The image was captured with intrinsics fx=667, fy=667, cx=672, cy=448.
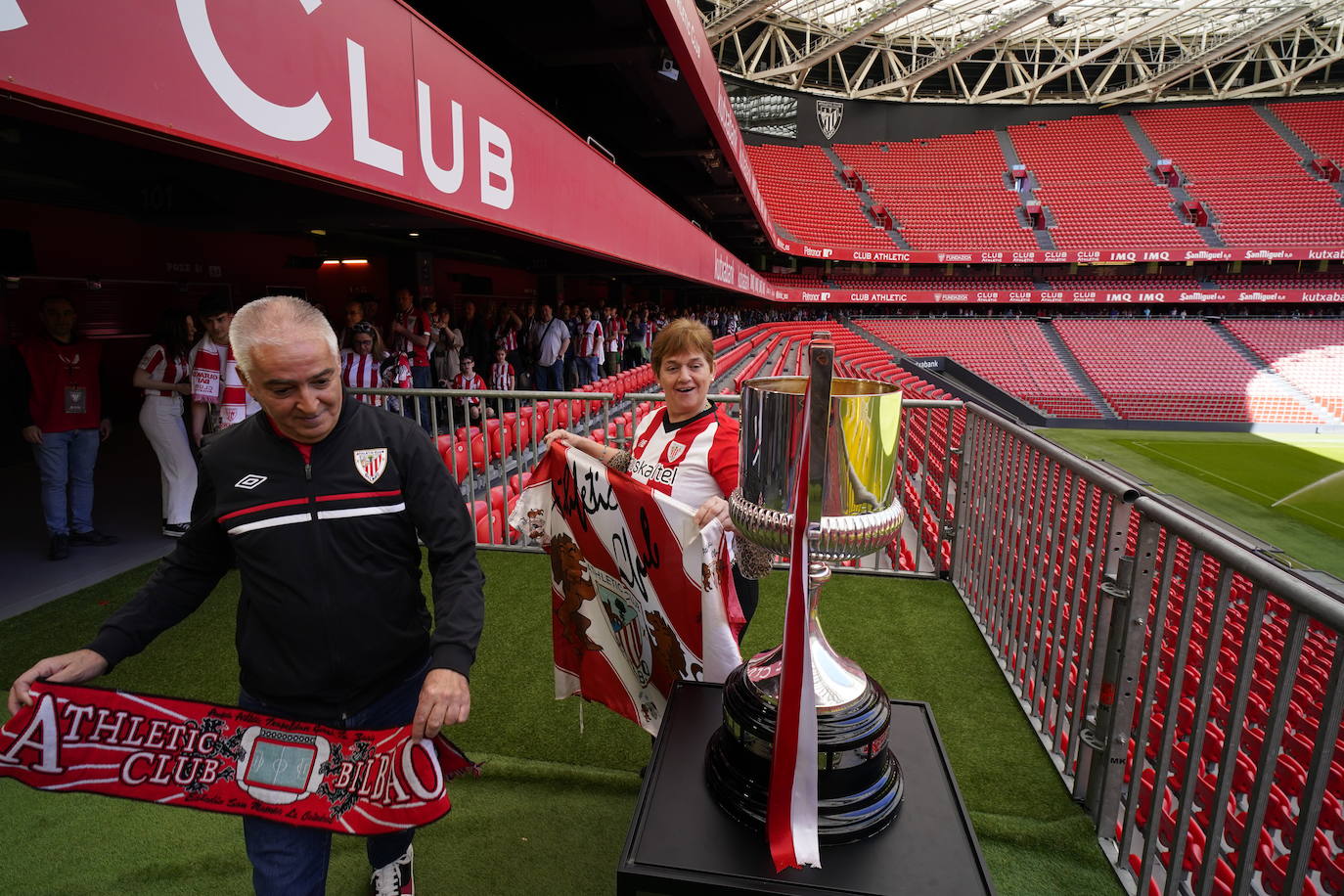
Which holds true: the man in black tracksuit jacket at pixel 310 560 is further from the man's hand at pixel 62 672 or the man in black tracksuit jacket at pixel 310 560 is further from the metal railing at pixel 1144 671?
the metal railing at pixel 1144 671

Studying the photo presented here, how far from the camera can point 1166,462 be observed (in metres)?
16.0

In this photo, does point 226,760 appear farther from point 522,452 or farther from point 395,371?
point 395,371

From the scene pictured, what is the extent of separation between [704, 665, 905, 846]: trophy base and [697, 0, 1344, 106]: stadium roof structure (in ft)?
75.9

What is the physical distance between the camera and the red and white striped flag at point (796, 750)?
41.6 inches

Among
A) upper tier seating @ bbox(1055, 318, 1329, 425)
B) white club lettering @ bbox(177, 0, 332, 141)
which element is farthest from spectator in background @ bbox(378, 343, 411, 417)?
upper tier seating @ bbox(1055, 318, 1329, 425)

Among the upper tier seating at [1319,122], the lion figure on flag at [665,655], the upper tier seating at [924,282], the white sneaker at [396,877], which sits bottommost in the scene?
the white sneaker at [396,877]

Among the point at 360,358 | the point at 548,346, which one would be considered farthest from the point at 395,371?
the point at 548,346

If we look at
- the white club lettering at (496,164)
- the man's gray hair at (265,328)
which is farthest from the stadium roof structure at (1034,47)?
the man's gray hair at (265,328)

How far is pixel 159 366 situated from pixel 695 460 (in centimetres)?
438

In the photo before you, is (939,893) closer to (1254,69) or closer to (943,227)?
(943,227)

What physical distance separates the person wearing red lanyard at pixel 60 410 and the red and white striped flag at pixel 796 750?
5006mm

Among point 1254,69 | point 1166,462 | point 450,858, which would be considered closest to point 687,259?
point 450,858

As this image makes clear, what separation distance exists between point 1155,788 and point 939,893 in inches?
46.8

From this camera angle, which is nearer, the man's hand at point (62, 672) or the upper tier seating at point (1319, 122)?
the man's hand at point (62, 672)
